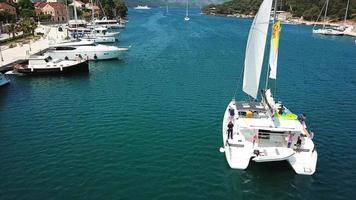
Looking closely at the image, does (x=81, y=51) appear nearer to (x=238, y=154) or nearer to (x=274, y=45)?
(x=274, y=45)

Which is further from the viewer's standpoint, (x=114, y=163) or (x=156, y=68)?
(x=156, y=68)

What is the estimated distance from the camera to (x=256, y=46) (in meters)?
32.4

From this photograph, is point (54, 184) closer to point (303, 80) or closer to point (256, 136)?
point (256, 136)

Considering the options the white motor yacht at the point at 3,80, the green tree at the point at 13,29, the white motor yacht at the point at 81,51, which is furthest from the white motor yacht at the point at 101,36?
the white motor yacht at the point at 3,80

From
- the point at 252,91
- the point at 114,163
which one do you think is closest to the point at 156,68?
the point at 252,91

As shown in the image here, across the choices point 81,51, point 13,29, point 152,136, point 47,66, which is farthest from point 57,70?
point 13,29

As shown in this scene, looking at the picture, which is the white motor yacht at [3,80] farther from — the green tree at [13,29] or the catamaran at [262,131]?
the green tree at [13,29]

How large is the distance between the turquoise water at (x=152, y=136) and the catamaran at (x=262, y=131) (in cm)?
123

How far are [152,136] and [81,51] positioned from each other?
147 ft

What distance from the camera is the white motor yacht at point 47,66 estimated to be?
6028cm

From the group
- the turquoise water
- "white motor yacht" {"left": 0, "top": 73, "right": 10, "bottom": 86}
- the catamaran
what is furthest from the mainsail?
"white motor yacht" {"left": 0, "top": 73, "right": 10, "bottom": 86}

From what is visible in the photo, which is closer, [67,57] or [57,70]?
[57,70]

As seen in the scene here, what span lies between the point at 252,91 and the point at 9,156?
77.8 ft

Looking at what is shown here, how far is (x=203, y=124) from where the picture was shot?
38375 mm
